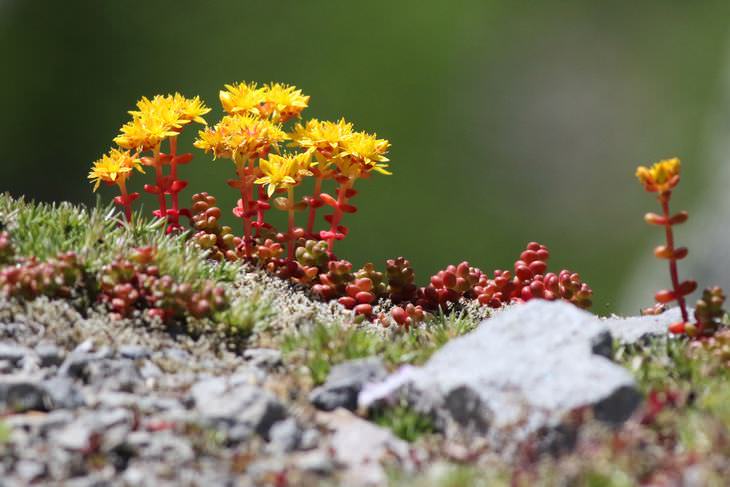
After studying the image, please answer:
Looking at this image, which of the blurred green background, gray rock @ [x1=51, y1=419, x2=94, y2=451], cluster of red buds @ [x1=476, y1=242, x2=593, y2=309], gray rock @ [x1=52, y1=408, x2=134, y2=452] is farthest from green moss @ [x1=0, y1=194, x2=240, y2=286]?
the blurred green background

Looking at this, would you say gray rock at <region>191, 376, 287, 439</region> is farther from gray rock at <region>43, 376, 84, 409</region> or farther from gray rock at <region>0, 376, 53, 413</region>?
gray rock at <region>0, 376, 53, 413</region>

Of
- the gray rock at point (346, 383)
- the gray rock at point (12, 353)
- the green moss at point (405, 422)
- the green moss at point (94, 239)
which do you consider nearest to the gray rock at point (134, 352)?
the gray rock at point (12, 353)

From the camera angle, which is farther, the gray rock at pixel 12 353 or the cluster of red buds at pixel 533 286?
the cluster of red buds at pixel 533 286

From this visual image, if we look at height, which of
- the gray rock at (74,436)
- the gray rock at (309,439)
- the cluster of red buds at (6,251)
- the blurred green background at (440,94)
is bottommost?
the gray rock at (74,436)

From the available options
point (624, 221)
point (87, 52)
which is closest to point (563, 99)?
point (624, 221)

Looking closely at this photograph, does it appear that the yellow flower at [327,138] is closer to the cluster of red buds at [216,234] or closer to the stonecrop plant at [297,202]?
the stonecrop plant at [297,202]

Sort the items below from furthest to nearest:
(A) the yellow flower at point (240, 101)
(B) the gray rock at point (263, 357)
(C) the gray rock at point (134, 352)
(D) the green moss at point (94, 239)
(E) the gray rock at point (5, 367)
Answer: (A) the yellow flower at point (240, 101) < (D) the green moss at point (94, 239) < (B) the gray rock at point (263, 357) < (C) the gray rock at point (134, 352) < (E) the gray rock at point (5, 367)
